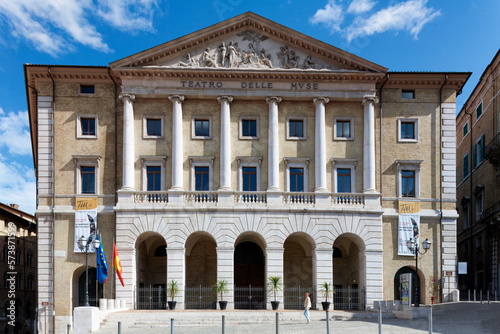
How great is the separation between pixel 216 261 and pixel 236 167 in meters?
7.13

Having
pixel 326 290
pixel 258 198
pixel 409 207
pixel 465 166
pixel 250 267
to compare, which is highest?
pixel 465 166

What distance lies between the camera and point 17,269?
203 feet

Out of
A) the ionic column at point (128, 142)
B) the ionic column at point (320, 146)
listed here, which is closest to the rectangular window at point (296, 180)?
the ionic column at point (320, 146)

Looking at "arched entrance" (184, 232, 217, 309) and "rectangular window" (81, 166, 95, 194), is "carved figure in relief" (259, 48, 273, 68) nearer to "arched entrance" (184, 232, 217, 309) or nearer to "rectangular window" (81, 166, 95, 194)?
"arched entrance" (184, 232, 217, 309)

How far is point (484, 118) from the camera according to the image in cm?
5216

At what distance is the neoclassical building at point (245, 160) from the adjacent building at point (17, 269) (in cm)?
2002

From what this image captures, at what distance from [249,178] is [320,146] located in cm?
537

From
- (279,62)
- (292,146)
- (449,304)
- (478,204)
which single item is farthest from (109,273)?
(478,204)

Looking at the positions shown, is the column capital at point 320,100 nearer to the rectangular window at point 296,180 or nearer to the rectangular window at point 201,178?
the rectangular window at point 296,180

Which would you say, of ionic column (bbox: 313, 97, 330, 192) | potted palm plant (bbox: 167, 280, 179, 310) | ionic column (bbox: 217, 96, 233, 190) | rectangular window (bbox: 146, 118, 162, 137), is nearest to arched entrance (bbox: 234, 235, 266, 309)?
ionic column (bbox: 217, 96, 233, 190)

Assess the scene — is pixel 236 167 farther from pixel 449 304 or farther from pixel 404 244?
pixel 449 304

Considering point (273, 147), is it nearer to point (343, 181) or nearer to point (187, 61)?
point (343, 181)

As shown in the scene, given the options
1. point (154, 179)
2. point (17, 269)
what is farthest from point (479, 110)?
point (17, 269)

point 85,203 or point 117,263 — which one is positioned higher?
point 85,203
